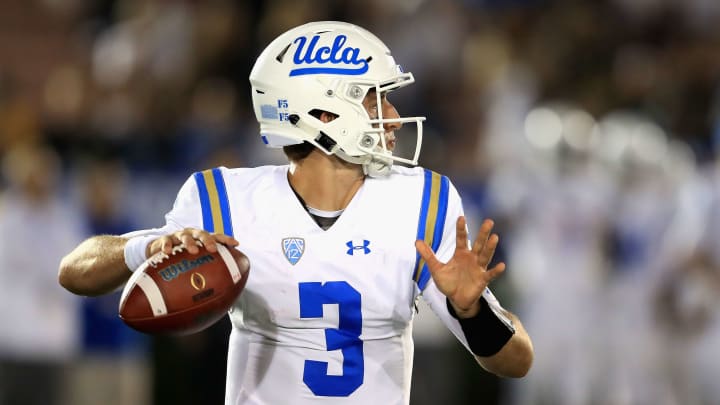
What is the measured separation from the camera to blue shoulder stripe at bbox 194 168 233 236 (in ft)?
11.7

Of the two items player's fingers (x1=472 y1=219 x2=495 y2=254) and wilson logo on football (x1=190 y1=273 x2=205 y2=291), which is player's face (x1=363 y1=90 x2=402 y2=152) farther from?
wilson logo on football (x1=190 y1=273 x2=205 y2=291)

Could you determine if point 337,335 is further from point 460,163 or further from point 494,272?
point 460,163

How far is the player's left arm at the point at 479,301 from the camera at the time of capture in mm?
3332

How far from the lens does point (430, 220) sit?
11.7 ft

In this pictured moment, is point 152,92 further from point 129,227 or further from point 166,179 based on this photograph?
point 129,227

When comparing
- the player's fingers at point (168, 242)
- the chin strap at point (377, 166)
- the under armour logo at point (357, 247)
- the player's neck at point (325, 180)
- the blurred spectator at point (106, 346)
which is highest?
the chin strap at point (377, 166)

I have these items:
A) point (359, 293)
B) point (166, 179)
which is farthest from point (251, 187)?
point (166, 179)

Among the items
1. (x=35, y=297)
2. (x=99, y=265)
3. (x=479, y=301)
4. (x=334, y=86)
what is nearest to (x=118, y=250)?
(x=99, y=265)

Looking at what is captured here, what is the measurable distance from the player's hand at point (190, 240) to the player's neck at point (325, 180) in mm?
363

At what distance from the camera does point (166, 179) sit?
26.7ft

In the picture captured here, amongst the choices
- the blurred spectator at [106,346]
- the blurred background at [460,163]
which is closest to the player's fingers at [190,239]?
the blurred background at [460,163]

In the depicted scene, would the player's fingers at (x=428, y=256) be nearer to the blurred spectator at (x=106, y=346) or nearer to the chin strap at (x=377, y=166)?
the chin strap at (x=377, y=166)

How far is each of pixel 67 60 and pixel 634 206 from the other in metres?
4.32

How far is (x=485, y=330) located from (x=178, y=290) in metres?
0.81
